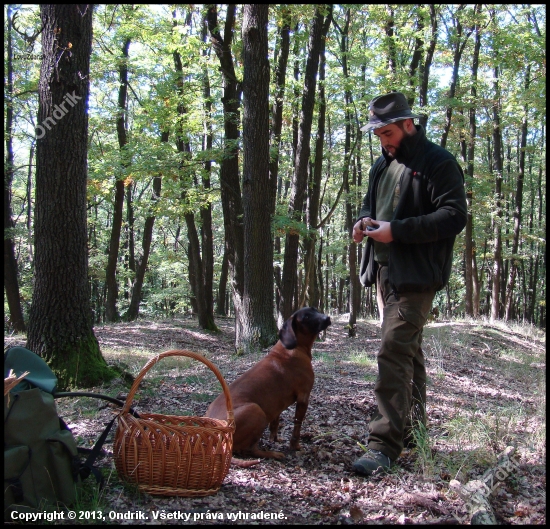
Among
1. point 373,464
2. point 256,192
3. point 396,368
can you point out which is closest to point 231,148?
point 256,192

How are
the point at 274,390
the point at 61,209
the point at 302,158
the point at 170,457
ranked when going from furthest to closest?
1. the point at 302,158
2. the point at 61,209
3. the point at 274,390
4. the point at 170,457

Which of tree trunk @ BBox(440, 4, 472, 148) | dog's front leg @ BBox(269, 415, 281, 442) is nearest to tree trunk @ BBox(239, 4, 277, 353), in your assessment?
dog's front leg @ BBox(269, 415, 281, 442)

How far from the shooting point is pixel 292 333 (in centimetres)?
473

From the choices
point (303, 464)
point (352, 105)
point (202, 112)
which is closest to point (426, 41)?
point (352, 105)

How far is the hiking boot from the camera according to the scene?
153 inches

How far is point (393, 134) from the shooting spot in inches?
163

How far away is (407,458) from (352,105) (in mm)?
13053

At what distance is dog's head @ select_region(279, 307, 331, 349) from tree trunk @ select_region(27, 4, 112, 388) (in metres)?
2.76

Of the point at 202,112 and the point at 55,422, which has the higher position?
the point at 202,112

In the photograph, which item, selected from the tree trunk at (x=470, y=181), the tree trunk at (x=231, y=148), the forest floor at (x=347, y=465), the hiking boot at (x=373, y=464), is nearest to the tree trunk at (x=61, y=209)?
the forest floor at (x=347, y=465)

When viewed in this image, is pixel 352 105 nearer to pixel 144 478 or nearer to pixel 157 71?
pixel 157 71

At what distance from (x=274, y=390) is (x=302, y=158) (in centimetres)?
948

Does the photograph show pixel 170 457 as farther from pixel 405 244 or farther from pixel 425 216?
pixel 425 216

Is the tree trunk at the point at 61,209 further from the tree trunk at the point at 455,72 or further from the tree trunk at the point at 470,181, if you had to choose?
the tree trunk at the point at 470,181
